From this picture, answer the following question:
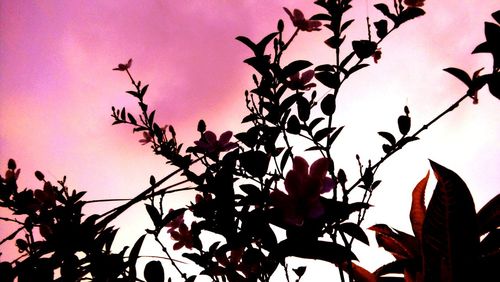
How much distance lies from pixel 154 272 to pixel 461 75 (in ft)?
4.54

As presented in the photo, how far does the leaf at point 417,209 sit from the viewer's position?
166 cm

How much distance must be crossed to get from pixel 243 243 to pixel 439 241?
0.62 meters

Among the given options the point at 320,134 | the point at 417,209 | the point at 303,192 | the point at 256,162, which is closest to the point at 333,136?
the point at 320,134

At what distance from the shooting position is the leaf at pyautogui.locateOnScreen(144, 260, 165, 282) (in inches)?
42.6

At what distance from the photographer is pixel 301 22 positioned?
68.3 inches

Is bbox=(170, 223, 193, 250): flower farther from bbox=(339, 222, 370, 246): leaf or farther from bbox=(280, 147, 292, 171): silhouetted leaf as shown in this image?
bbox=(339, 222, 370, 246): leaf

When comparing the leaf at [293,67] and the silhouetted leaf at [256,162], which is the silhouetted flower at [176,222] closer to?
the silhouetted leaf at [256,162]

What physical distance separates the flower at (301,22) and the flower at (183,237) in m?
1.23

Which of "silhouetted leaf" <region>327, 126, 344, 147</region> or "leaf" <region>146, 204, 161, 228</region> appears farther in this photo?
"silhouetted leaf" <region>327, 126, 344, 147</region>

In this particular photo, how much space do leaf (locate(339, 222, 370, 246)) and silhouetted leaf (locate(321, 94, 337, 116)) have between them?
57cm

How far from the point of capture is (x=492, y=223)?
1765 mm

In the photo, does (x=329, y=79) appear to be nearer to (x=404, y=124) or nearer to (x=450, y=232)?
(x=404, y=124)

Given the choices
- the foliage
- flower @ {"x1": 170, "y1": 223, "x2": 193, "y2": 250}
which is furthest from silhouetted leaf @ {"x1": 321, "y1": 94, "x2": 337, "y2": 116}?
flower @ {"x1": 170, "y1": 223, "x2": 193, "y2": 250}

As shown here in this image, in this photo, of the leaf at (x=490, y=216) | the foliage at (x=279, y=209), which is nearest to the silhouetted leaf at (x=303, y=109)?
the foliage at (x=279, y=209)
